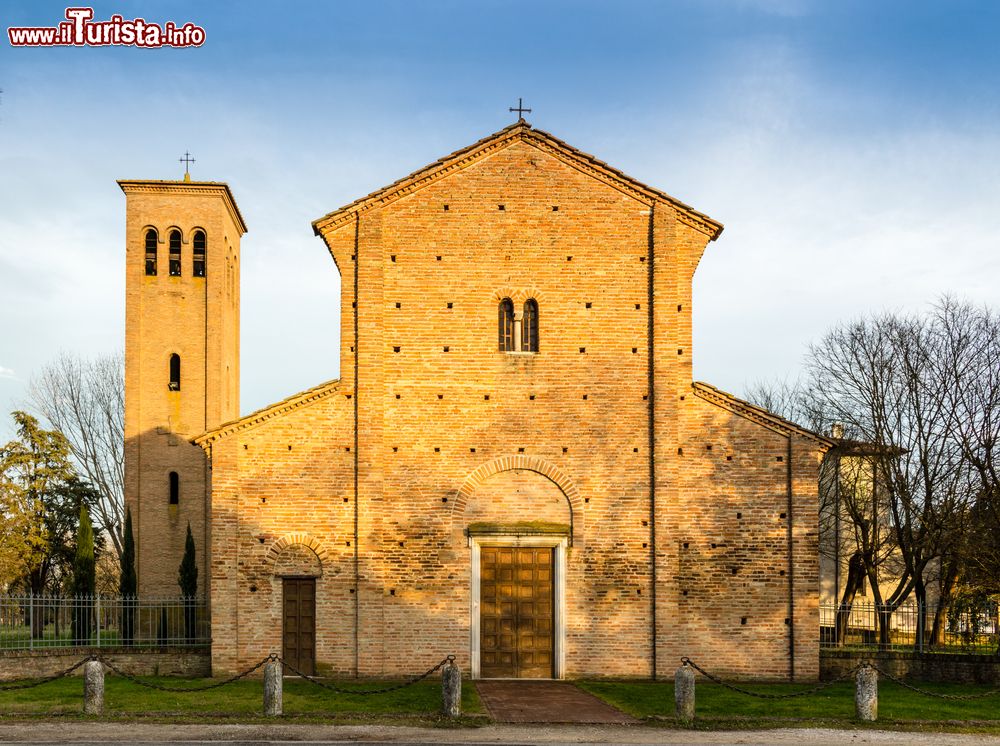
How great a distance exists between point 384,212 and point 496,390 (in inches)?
153

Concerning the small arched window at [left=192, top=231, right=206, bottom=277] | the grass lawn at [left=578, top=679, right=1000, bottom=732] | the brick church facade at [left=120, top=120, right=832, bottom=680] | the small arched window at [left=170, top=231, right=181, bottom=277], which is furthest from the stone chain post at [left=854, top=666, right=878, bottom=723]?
the small arched window at [left=170, top=231, right=181, bottom=277]

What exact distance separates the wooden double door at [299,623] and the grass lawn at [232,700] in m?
0.38

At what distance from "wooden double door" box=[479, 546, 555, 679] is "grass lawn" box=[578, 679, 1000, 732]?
104 centimetres

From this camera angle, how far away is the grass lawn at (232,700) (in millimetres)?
13516

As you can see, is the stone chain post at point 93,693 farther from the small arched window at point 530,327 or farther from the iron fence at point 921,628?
the iron fence at point 921,628

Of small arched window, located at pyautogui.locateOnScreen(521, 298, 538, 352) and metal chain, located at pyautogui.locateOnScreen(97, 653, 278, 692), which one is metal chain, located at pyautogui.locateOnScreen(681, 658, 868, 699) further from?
metal chain, located at pyautogui.locateOnScreen(97, 653, 278, 692)

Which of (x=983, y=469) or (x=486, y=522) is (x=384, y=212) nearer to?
(x=486, y=522)

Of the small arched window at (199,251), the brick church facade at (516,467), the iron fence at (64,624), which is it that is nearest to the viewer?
the brick church facade at (516,467)

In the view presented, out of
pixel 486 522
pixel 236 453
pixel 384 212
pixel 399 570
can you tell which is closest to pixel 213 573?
pixel 236 453

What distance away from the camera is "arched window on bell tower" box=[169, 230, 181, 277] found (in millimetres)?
29750

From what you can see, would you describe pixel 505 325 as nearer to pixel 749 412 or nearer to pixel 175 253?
pixel 749 412

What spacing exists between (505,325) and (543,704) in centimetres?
679

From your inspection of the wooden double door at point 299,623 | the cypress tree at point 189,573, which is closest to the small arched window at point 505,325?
the wooden double door at point 299,623

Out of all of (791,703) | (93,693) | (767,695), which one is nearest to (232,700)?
(93,693)
